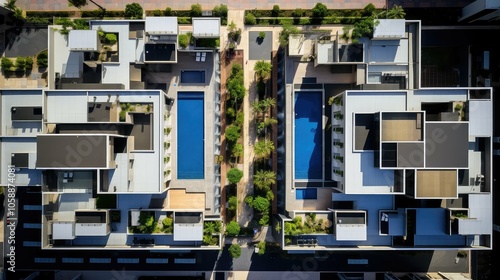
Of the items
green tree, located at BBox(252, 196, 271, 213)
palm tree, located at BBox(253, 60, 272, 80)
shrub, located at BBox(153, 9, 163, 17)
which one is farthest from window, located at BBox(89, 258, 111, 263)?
shrub, located at BBox(153, 9, 163, 17)

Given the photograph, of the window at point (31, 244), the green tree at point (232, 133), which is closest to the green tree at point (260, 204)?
the green tree at point (232, 133)

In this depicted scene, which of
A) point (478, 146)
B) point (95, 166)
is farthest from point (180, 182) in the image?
point (478, 146)

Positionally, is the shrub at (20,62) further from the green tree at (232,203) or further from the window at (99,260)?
the green tree at (232,203)

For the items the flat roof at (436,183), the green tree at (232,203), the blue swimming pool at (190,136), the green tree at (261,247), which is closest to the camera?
the flat roof at (436,183)

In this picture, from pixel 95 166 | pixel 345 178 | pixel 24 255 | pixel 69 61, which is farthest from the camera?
pixel 24 255

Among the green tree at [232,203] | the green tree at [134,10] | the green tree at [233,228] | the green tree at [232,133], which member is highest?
the green tree at [134,10]

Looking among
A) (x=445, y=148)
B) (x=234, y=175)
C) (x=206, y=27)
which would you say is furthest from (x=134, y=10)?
(x=445, y=148)

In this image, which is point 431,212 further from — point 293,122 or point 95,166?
point 95,166
